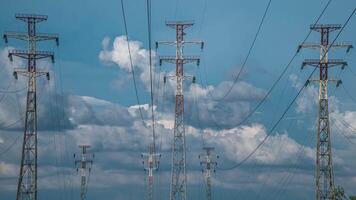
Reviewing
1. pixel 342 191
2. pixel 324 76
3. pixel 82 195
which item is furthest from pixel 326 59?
pixel 82 195

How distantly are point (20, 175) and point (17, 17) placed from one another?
51.7 ft

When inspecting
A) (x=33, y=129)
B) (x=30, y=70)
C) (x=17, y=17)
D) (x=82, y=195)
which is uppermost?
(x=17, y=17)

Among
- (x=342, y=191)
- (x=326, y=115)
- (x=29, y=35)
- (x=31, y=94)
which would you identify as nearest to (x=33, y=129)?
(x=31, y=94)

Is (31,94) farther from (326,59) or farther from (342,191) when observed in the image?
(342,191)

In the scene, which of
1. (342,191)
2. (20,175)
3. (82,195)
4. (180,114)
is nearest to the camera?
(20,175)

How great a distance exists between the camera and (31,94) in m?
82.8

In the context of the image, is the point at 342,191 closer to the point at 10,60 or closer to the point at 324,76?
the point at 324,76

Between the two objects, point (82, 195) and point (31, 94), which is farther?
point (82, 195)

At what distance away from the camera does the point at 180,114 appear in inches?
3371

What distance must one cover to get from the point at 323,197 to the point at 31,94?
2941cm

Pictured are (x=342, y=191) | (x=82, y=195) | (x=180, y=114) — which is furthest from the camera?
(x=82, y=195)

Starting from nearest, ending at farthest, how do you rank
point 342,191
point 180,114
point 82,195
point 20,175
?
point 20,175, point 180,114, point 342,191, point 82,195

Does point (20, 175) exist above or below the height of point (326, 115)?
below

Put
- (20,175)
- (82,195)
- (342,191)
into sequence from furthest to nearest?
(82,195) → (342,191) → (20,175)
